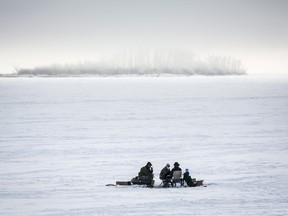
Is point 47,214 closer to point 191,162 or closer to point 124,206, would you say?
point 124,206

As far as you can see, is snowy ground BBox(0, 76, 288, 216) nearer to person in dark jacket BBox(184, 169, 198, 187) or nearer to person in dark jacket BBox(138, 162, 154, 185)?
person in dark jacket BBox(184, 169, 198, 187)

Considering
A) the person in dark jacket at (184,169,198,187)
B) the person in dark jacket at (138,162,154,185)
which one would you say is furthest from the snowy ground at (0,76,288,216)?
the person in dark jacket at (138,162,154,185)

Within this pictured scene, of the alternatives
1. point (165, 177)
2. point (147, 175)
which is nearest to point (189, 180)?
point (165, 177)

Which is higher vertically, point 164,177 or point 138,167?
point 138,167

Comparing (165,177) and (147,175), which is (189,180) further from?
(147,175)

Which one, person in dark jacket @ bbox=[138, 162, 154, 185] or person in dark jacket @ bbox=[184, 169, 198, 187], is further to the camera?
person in dark jacket @ bbox=[138, 162, 154, 185]

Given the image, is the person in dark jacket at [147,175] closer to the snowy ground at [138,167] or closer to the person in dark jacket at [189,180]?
the snowy ground at [138,167]

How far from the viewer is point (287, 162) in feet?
80.3

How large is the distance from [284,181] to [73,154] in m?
11.4

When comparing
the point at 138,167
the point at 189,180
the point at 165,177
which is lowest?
the point at 189,180

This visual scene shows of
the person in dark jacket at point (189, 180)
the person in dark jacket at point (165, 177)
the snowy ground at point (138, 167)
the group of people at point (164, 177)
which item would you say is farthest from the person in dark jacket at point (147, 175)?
the person in dark jacket at point (189, 180)

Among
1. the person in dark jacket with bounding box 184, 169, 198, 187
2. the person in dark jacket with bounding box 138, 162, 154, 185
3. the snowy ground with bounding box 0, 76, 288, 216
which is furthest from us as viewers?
the person in dark jacket with bounding box 138, 162, 154, 185

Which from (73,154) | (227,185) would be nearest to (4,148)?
(73,154)

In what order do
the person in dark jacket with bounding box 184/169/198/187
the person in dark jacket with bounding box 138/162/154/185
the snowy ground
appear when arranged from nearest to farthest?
the snowy ground → the person in dark jacket with bounding box 184/169/198/187 → the person in dark jacket with bounding box 138/162/154/185
